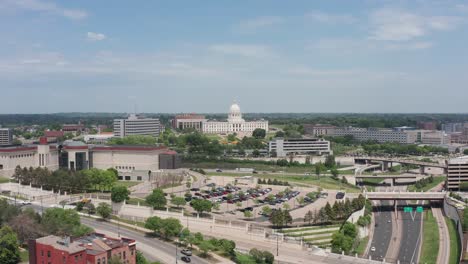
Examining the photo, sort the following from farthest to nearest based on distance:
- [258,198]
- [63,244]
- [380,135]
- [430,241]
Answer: [380,135] < [258,198] < [430,241] < [63,244]

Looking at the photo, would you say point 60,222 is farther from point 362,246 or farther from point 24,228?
point 362,246

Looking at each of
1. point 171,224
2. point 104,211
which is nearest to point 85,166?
point 104,211

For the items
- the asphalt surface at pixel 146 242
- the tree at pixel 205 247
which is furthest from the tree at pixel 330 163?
the tree at pixel 205 247

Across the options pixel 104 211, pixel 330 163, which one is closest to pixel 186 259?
pixel 104 211

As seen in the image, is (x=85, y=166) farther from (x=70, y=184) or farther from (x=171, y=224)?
(x=171, y=224)

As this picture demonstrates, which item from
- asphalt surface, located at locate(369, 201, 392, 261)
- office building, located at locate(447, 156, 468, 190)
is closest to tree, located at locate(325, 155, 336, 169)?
office building, located at locate(447, 156, 468, 190)

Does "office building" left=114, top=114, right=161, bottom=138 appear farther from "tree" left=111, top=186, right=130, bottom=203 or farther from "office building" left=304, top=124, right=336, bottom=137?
"tree" left=111, top=186, right=130, bottom=203
